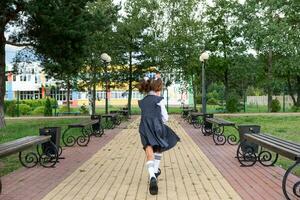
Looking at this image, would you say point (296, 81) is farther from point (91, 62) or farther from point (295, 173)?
point (295, 173)

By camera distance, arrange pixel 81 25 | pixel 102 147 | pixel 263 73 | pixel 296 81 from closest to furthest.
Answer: pixel 102 147 → pixel 81 25 → pixel 263 73 → pixel 296 81

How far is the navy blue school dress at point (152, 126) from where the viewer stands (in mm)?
7707

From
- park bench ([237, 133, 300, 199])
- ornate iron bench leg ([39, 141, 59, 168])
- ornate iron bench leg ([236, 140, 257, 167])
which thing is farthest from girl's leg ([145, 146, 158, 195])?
ornate iron bench leg ([39, 141, 59, 168])

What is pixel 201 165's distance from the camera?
1011 cm

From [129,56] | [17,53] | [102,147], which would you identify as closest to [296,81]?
[129,56]

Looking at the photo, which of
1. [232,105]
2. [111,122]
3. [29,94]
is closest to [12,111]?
[232,105]

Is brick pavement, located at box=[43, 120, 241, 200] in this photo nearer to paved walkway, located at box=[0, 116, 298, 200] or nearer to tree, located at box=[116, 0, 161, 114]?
paved walkway, located at box=[0, 116, 298, 200]

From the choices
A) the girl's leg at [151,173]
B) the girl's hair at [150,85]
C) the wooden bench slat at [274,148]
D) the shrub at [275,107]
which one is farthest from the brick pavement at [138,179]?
the shrub at [275,107]

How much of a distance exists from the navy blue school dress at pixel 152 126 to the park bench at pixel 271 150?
64.8 inches

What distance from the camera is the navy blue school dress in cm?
771

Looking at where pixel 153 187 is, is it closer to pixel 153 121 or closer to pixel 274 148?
pixel 153 121

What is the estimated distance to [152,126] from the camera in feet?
25.4

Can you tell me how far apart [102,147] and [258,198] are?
7.60m

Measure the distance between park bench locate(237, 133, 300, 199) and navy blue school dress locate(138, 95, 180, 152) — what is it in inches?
64.8
